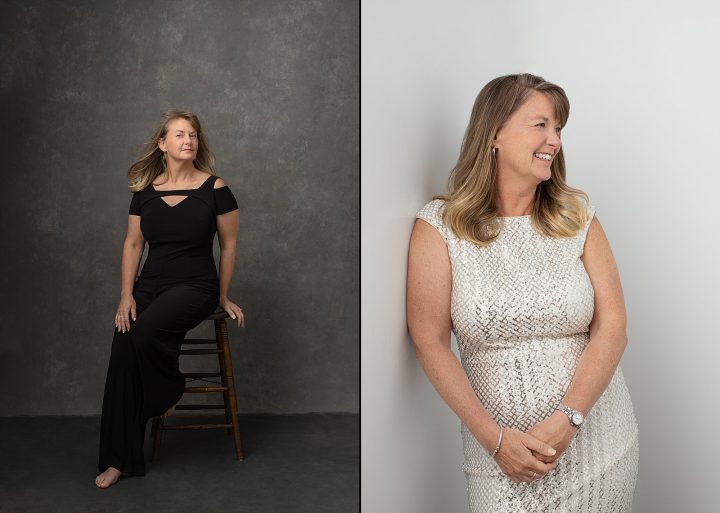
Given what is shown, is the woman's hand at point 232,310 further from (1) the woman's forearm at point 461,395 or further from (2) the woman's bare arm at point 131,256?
(1) the woman's forearm at point 461,395

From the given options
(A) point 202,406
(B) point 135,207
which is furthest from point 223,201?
(A) point 202,406

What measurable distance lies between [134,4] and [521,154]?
12.2ft

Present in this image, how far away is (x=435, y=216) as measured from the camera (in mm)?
1438

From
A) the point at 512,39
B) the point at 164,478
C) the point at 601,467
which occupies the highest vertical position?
the point at 512,39

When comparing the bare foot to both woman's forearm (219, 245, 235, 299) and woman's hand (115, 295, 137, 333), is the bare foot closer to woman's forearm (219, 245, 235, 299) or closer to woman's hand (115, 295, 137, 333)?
woman's hand (115, 295, 137, 333)

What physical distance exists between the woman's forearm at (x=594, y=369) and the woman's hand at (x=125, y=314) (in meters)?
2.30

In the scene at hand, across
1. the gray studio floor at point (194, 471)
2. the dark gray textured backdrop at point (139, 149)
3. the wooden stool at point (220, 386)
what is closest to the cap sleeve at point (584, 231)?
the gray studio floor at point (194, 471)

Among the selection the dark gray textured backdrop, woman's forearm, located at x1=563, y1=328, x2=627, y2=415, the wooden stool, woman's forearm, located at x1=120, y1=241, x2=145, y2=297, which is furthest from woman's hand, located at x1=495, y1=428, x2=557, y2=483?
the dark gray textured backdrop

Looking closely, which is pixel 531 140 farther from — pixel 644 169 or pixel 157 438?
pixel 157 438

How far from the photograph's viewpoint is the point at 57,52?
4312mm

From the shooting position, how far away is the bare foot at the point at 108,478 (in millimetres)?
3092

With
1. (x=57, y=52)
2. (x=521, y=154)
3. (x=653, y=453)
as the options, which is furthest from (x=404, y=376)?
(x=57, y=52)

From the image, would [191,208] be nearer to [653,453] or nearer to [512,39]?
[512,39]

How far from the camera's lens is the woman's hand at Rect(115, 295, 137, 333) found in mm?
3174
